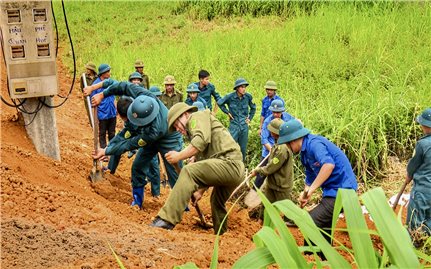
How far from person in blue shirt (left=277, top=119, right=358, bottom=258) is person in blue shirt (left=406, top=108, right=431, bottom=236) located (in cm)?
72

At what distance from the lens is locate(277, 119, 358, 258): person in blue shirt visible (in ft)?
18.9

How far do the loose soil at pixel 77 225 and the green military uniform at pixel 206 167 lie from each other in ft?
1.10

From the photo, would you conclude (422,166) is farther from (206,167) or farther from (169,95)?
(169,95)

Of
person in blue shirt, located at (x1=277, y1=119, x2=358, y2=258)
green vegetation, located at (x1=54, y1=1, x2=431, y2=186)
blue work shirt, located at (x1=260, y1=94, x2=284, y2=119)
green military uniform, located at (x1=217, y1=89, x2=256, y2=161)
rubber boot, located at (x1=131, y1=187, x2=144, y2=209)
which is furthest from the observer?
green military uniform, located at (x1=217, y1=89, x2=256, y2=161)

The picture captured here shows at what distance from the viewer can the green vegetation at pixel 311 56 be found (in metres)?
9.02

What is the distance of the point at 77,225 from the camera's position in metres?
5.18

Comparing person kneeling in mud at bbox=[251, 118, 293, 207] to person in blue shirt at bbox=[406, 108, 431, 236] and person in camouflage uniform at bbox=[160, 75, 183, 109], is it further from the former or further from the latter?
person in camouflage uniform at bbox=[160, 75, 183, 109]

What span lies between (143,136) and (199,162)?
0.99 metres

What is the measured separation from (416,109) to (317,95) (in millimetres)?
2430

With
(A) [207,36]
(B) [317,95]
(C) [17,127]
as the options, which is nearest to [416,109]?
(B) [317,95]

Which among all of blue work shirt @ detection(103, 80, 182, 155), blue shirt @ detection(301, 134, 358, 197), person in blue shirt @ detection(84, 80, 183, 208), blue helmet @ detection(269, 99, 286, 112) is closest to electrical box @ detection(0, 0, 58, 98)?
person in blue shirt @ detection(84, 80, 183, 208)

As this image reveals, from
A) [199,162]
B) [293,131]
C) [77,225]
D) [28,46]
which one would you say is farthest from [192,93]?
[77,225]

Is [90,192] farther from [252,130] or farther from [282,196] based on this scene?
[252,130]

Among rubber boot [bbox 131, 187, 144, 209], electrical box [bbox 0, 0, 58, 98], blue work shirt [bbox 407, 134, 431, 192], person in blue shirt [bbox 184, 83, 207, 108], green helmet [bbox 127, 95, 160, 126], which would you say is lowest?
rubber boot [bbox 131, 187, 144, 209]
